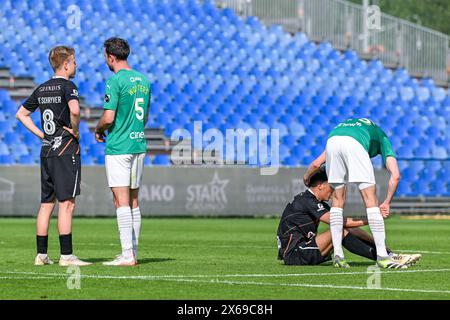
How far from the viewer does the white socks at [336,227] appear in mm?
10914

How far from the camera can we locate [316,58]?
1432 inches

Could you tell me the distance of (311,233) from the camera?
442 inches

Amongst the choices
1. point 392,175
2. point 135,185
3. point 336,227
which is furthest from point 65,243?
point 392,175

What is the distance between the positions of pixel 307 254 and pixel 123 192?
2066 mm

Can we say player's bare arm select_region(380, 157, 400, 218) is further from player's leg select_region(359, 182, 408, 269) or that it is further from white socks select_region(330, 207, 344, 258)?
white socks select_region(330, 207, 344, 258)

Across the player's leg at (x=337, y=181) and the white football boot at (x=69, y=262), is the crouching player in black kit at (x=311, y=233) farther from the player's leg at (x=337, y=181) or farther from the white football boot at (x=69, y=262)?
the white football boot at (x=69, y=262)

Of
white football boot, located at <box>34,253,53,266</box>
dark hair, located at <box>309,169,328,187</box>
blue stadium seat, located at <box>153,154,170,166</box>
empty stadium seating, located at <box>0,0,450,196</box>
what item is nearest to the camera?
white football boot, located at <box>34,253,53,266</box>

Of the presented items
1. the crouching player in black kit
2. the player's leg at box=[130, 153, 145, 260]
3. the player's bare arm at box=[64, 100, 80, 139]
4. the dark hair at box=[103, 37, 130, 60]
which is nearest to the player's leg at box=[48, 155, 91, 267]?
the player's bare arm at box=[64, 100, 80, 139]

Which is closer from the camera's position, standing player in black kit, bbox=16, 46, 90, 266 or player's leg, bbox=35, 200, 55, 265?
standing player in black kit, bbox=16, 46, 90, 266

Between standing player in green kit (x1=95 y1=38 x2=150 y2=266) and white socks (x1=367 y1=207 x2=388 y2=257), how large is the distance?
97.4 inches

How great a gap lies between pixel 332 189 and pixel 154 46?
22.2 m

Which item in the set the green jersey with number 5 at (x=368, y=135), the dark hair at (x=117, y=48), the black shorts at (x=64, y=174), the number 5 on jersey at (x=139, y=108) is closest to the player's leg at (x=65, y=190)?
the black shorts at (x=64, y=174)

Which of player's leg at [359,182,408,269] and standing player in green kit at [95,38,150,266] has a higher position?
standing player in green kit at [95,38,150,266]

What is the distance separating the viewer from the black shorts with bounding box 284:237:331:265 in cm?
1116
